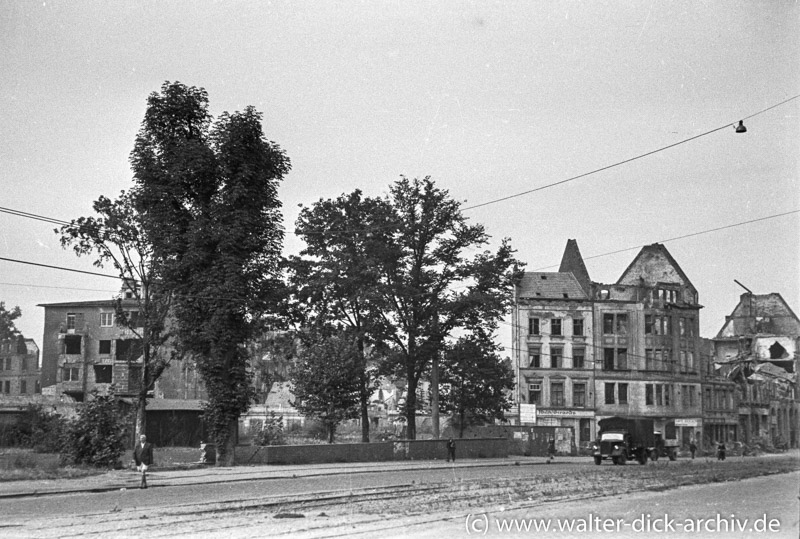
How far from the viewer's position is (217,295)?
39.9 metres

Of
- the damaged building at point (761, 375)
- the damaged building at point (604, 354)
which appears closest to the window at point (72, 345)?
the damaged building at point (604, 354)

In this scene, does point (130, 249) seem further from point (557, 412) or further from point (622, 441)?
point (557, 412)

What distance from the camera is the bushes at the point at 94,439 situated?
34062mm

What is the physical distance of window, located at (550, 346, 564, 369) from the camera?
8075 cm

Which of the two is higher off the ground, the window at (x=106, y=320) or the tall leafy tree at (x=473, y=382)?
the window at (x=106, y=320)

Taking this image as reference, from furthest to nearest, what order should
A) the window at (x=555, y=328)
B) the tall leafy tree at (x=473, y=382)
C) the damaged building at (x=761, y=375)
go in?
1. the damaged building at (x=761, y=375)
2. the window at (x=555, y=328)
3. the tall leafy tree at (x=473, y=382)

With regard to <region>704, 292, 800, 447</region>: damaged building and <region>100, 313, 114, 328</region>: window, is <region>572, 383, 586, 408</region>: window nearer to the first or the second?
<region>704, 292, 800, 447</region>: damaged building

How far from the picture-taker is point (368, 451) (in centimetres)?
4578

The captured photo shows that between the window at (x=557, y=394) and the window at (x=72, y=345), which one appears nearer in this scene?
the window at (x=557, y=394)

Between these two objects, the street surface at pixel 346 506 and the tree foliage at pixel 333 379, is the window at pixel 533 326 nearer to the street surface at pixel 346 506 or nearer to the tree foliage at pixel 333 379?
the tree foliage at pixel 333 379

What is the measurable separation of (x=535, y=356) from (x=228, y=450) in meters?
45.4

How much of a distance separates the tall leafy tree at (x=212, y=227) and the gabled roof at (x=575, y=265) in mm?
48158

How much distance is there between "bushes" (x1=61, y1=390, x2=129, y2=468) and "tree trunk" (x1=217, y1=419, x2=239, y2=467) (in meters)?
5.80

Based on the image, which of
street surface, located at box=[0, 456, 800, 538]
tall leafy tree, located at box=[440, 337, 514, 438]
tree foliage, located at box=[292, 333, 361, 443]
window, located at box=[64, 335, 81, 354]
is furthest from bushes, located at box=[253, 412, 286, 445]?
window, located at box=[64, 335, 81, 354]
